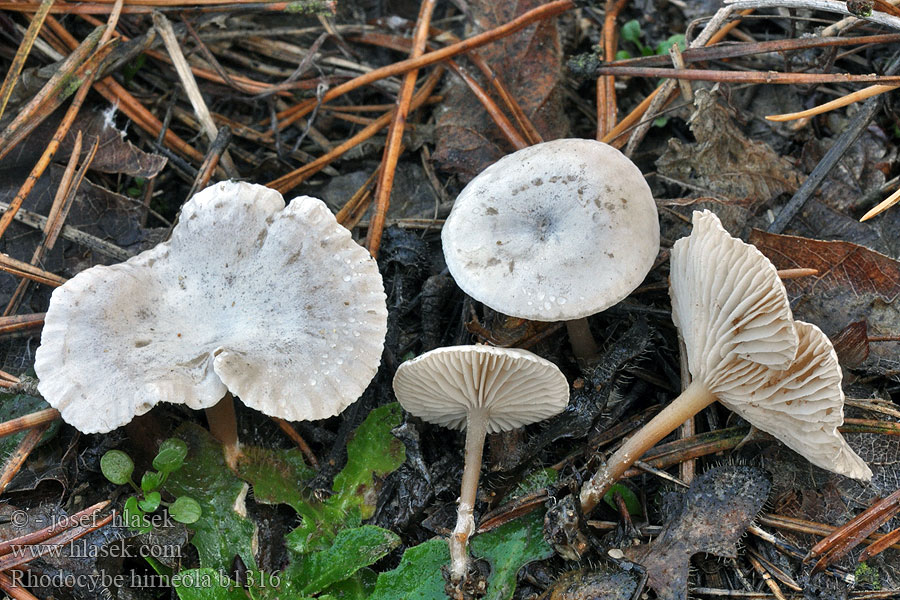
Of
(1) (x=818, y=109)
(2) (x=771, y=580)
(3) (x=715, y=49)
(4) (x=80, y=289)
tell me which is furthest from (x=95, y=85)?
(2) (x=771, y=580)

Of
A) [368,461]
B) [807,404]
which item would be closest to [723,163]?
[807,404]

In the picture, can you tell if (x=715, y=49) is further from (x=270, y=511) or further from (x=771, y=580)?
(x=270, y=511)

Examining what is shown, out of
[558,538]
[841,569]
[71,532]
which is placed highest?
[71,532]

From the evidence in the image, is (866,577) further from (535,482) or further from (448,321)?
(448,321)

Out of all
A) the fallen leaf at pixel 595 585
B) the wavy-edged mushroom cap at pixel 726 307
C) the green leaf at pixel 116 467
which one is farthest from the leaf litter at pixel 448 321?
the wavy-edged mushroom cap at pixel 726 307

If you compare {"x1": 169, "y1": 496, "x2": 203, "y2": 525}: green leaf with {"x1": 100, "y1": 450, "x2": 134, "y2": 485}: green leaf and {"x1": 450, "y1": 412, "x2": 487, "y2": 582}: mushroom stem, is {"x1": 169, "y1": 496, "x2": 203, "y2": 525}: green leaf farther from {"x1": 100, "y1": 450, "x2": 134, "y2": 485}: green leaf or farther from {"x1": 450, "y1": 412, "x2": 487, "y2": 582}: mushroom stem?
{"x1": 450, "y1": 412, "x2": 487, "y2": 582}: mushroom stem

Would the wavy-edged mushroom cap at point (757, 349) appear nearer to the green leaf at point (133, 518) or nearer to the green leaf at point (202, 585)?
the green leaf at point (202, 585)
